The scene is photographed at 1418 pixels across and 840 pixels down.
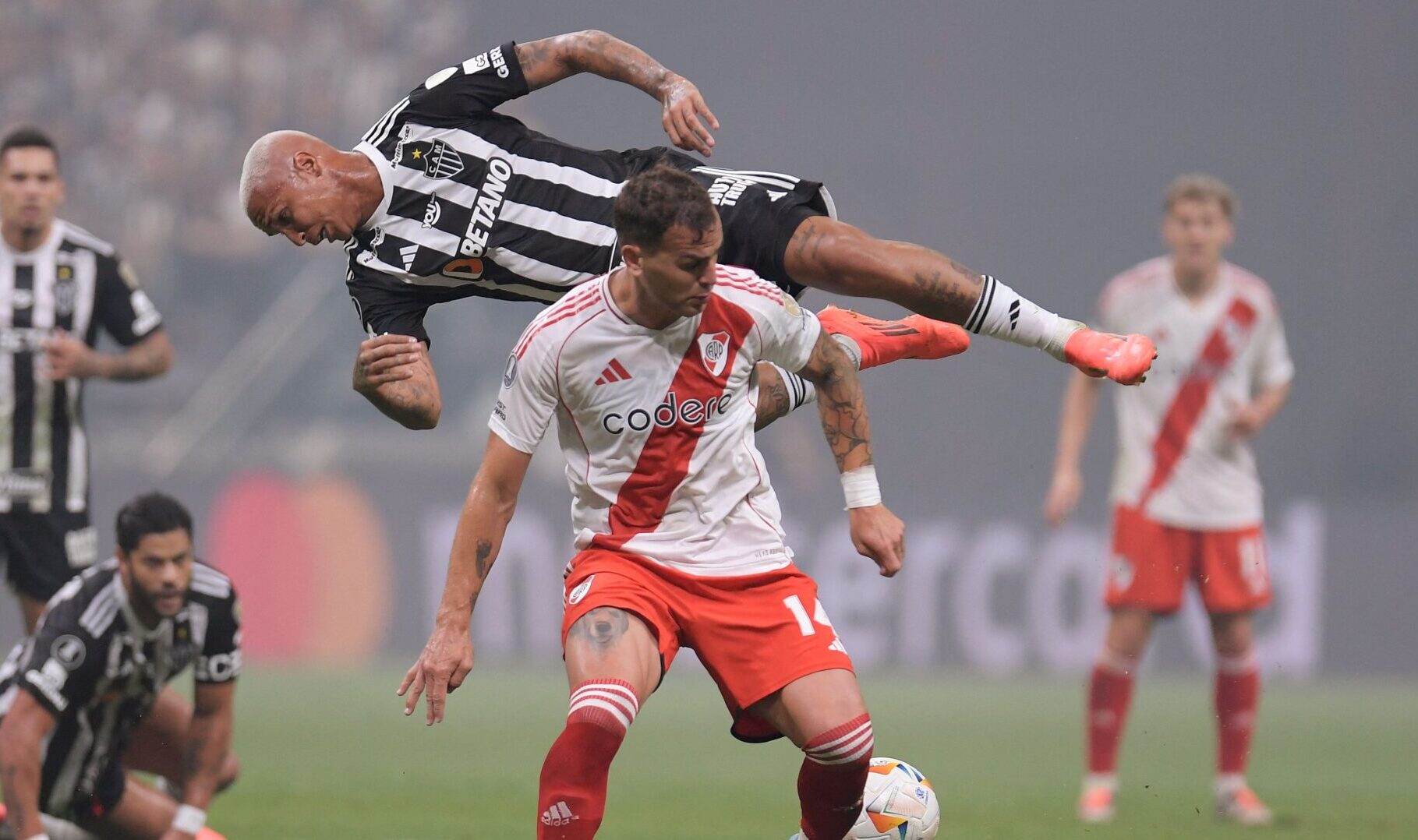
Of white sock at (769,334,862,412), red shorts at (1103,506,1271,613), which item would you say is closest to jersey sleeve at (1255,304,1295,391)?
red shorts at (1103,506,1271,613)

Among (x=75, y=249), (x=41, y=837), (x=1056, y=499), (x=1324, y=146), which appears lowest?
(x=41, y=837)

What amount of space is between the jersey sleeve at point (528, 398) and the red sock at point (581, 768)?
2.19ft

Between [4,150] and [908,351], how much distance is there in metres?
3.76

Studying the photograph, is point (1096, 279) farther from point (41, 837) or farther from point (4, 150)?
point (41, 837)

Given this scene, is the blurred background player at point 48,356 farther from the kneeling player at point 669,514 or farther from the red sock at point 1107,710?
the red sock at point 1107,710

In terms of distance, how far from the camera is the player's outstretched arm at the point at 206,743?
5.99m

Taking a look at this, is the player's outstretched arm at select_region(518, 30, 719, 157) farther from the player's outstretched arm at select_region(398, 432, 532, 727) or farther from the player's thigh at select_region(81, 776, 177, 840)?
the player's thigh at select_region(81, 776, 177, 840)

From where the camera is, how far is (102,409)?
12852 millimetres

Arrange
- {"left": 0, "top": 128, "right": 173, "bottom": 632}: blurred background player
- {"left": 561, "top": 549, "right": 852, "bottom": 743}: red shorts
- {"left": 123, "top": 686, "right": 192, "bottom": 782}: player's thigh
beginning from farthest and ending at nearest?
{"left": 0, "top": 128, "right": 173, "bottom": 632}: blurred background player < {"left": 123, "top": 686, "right": 192, "bottom": 782}: player's thigh < {"left": 561, "top": 549, "right": 852, "bottom": 743}: red shorts

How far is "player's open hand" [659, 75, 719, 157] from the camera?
4781mm

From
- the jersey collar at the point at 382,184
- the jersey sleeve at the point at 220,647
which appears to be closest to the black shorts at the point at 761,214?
the jersey collar at the point at 382,184

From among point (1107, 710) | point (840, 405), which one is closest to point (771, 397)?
point (840, 405)

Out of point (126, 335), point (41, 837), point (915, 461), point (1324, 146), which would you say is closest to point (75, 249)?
point (126, 335)

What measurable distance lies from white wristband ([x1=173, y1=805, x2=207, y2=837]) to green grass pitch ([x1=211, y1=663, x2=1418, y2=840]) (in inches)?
19.3
